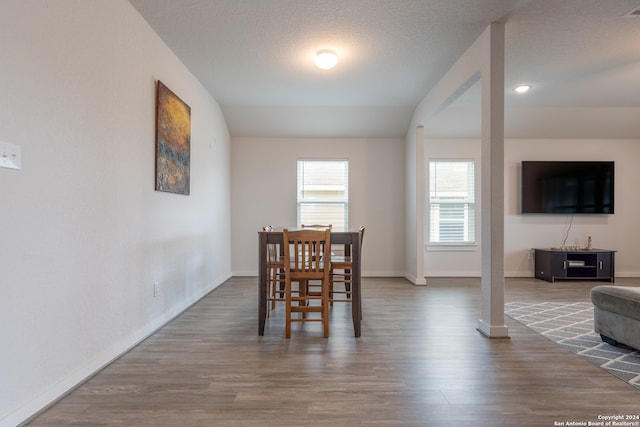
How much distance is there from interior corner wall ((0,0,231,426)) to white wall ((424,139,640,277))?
4.52 metres

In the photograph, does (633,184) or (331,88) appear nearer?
(331,88)

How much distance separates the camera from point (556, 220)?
19.2ft

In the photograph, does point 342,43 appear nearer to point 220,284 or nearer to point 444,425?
point 444,425

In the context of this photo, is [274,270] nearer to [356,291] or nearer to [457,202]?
[356,291]

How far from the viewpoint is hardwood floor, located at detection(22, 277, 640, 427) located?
1705 millimetres

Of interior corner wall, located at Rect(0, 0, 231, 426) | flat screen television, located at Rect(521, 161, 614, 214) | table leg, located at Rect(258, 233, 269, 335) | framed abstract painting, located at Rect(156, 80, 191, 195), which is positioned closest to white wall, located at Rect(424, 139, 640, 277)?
flat screen television, located at Rect(521, 161, 614, 214)

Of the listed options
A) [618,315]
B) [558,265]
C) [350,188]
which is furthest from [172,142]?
[558,265]

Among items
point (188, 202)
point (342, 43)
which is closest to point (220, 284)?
point (188, 202)

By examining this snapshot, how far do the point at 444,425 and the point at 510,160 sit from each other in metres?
5.35

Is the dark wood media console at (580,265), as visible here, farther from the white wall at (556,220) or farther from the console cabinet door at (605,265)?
the white wall at (556,220)

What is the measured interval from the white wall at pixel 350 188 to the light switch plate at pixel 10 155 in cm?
422

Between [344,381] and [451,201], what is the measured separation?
4.53 metres

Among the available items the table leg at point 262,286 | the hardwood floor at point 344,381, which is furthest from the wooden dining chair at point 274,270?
the hardwood floor at point 344,381

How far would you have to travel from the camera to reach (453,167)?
5887 mm
